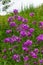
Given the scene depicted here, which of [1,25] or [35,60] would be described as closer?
[35,60]

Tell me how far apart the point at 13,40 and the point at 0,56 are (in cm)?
63

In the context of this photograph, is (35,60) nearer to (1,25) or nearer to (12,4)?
(1,25)

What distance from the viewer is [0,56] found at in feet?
13.1

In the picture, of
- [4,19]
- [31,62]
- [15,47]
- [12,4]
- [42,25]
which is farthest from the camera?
[12,4]

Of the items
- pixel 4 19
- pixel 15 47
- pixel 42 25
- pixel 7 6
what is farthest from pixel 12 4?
pixel 15 47

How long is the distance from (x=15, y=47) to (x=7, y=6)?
2498 mm

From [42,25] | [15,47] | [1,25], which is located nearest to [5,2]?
[1,25]

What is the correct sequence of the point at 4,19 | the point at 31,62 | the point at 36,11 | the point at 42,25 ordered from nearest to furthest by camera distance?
the point at 31,62 < the point at 42,25 < the point at 4,19 < the point at 36,11

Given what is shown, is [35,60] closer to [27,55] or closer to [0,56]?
[27,55]

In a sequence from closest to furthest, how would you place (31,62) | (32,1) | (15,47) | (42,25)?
(31,62)
(15,47)
(42,25)
(32,1)

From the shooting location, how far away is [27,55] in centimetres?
340

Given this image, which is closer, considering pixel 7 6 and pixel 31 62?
pixel 31 62

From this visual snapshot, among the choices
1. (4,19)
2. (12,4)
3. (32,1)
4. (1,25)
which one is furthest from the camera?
(32,1)

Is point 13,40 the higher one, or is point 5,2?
point 13,40
